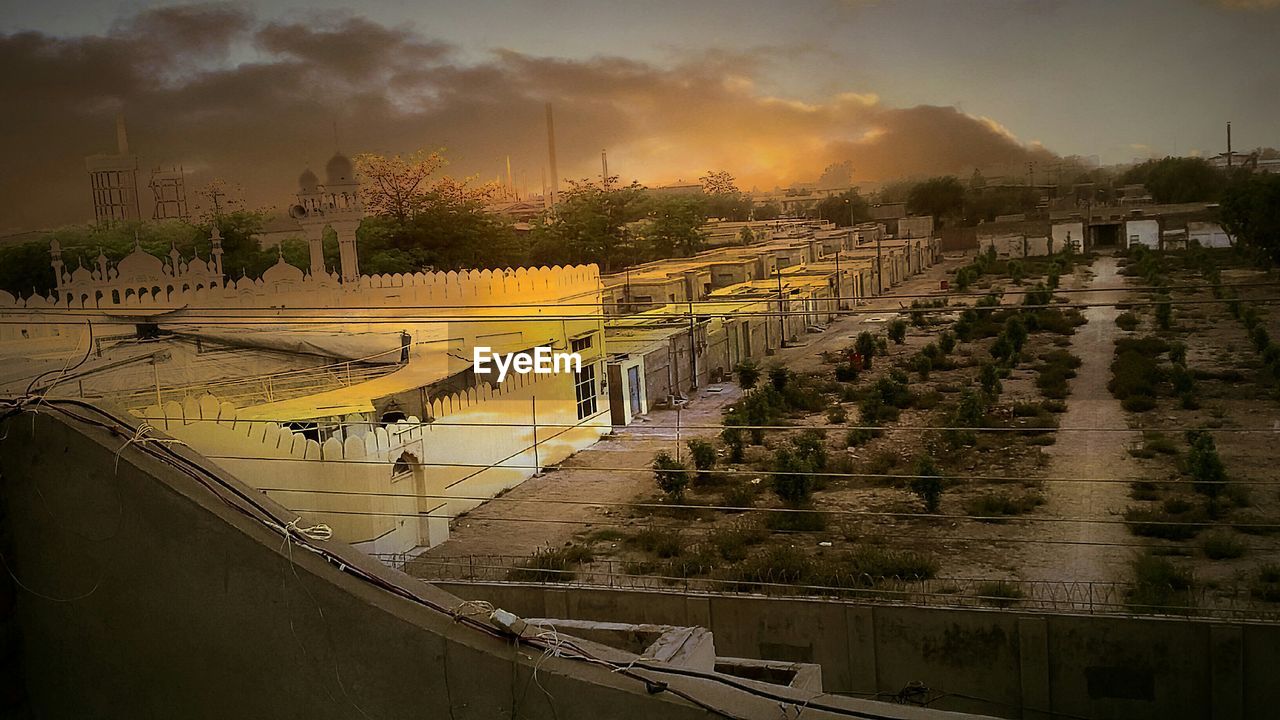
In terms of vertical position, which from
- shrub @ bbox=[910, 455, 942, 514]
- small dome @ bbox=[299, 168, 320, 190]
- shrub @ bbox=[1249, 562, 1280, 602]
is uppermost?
small dome @ bbox=[299, 168, 320, 190]

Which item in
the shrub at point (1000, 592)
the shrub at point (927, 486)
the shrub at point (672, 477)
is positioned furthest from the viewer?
the shrub at point (672, 477)

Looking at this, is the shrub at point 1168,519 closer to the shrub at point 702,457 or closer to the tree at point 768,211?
the shrub at point 702,457

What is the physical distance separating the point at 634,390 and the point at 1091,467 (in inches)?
123

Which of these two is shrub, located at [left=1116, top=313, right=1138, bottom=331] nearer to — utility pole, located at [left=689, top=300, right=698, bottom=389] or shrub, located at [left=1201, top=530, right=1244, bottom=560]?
shrub, located at [left=1201, top=530, right=1244, bottom=560]

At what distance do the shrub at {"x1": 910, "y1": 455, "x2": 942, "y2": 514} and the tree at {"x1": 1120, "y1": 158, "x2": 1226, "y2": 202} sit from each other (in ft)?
10.6

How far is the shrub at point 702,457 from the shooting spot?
7547mm

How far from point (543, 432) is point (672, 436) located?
91 cm

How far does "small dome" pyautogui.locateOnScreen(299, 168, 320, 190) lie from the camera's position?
948 cm

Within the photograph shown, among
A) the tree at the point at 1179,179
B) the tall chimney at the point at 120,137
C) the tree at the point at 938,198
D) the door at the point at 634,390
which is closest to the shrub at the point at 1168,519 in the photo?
the tree at the point at 1179,179

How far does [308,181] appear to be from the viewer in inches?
375

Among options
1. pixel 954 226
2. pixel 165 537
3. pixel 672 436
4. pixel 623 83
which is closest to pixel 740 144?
pixel 623 83

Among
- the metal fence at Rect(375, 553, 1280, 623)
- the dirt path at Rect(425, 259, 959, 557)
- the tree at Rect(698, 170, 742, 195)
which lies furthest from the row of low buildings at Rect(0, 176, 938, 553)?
the metal fence at Rect(375, 553, 1280, 623)

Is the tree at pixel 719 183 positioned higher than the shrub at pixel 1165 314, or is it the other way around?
the tree at pixel 719 183

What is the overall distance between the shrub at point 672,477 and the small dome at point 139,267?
4359 millimetres
